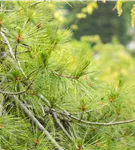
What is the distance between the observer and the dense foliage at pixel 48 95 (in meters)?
2.47

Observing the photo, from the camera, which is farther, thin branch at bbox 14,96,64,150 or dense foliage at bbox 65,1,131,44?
dense foliage at bbox 65,1,131,44

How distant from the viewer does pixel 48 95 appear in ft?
8.54

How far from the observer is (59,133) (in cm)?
281

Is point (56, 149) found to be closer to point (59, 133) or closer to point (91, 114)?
point (59, 133)

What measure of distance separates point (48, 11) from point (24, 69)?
1.86 feet

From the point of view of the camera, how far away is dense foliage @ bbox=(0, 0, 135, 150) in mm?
2467

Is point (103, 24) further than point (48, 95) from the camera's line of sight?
Yes

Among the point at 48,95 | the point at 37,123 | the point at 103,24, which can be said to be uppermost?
Answer: the point at 103,24

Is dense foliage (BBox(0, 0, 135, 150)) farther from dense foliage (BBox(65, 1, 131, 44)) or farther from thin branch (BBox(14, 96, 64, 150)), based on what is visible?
dense foliage (BBox(65, 1, 131, 44))

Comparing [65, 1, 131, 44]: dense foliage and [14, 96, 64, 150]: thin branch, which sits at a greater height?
[65, 1, 131, 44]: dense foliage

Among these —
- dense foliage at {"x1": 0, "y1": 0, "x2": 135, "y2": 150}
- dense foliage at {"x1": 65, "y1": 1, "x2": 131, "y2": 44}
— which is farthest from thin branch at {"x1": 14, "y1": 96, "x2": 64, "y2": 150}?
dense foliage at {"x1": 65, "y1": 1, "x2": 131, "y2": 44}

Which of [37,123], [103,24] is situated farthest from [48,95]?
[103,24]

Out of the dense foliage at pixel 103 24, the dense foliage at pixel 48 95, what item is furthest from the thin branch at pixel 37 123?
the dense foliage at pixel 103 24

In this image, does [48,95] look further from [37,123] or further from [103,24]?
[103,24]
